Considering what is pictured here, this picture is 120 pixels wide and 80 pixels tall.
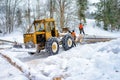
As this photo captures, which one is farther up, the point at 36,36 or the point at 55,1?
the point at 55,1

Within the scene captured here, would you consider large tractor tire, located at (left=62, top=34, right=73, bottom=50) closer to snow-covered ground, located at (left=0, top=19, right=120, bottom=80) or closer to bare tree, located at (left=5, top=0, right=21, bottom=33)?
snow-covered ground, located at (left=0, top=19, right=120, bottom=80)

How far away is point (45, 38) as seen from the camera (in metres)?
16.2

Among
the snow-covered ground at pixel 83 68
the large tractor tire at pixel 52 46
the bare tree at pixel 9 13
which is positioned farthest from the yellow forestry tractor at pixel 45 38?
the bare tree at pixel 9 13

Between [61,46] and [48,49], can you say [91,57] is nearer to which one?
[48,49]

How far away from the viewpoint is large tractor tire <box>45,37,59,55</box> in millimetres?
15430

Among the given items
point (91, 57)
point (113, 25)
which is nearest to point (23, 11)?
point (113, 25)

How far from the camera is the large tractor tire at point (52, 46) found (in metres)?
15.4

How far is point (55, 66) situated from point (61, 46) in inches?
287

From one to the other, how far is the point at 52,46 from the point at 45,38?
2.85ft

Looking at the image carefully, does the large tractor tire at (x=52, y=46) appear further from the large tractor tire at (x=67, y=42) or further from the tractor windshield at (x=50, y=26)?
the large tractor tire at (x=67, y=42)

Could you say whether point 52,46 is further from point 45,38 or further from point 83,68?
point 83,68

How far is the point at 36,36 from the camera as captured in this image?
1589 cm

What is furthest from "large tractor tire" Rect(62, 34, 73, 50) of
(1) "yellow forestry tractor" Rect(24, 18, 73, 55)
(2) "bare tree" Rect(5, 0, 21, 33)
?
(2) "bare tree" Rect(5, 0, 21, 33)

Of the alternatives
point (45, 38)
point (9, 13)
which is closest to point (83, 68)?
point (45, 38)
